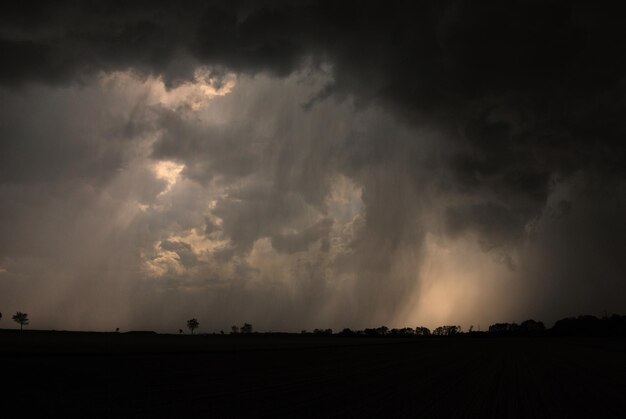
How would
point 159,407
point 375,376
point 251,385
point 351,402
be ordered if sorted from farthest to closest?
point 375,376, point 251,385, point 351,402, point 159,407

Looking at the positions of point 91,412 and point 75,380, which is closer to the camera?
point 91,412

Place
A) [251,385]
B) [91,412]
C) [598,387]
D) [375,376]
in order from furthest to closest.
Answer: [375,376], [598,387], [251,385], [91,412]

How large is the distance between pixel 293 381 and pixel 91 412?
12435 mm

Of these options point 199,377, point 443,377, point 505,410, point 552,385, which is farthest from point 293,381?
point 552,385

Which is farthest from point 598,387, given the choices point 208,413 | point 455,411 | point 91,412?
point 91,412

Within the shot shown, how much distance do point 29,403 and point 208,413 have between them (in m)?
6.85

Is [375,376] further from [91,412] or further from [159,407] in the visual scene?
[91,412]

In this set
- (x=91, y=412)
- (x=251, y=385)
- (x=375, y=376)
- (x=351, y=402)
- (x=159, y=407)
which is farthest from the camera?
(x=375, y=376)

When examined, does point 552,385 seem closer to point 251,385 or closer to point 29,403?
point 251,385

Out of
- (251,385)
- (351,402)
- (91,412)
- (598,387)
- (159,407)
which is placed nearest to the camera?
(91,412)

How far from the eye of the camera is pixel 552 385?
83.4 feet

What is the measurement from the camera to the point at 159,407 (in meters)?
16.1

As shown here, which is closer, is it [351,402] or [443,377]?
[351,402]

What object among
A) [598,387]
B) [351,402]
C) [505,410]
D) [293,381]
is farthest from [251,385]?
[598,387]
